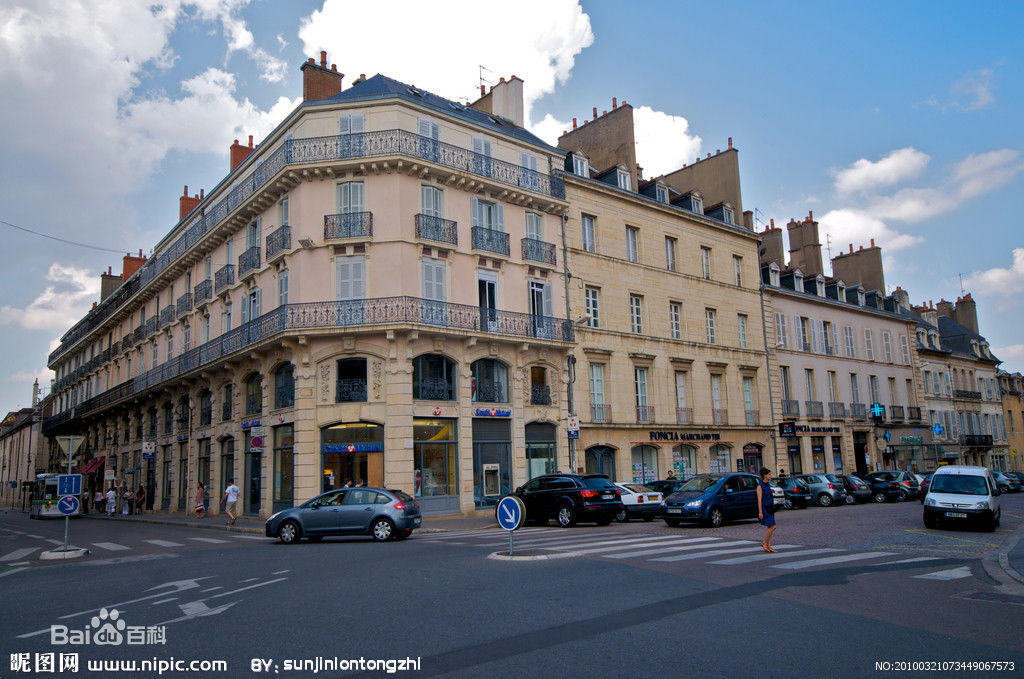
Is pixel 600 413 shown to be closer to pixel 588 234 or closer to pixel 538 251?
pixel 538 251

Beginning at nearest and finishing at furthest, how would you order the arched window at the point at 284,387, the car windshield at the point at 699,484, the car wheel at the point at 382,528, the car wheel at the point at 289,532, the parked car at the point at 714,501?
the car wheel at the point at 382,528
the car wheel at the point at 289,532
the parked car at the point at 714,501
the car windshield at the point at 699,484
the arched window at the point at 284,387

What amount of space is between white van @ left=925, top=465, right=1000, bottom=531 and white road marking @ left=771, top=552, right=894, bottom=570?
622cm

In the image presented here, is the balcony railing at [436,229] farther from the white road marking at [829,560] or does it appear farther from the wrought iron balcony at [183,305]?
the white road marking at [829,560]

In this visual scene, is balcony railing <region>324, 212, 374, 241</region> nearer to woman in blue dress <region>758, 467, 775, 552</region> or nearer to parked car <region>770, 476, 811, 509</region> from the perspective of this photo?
woman in blue dress <region>758, 467, 775, 552</region>

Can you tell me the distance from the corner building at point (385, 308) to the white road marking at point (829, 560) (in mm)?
14230

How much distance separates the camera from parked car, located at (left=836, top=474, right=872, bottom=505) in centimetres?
3091

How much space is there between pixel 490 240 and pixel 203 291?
47.1ft

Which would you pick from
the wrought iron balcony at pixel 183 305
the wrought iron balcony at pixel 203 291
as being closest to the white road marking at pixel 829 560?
the wrought iron balcony at pixel 203 291

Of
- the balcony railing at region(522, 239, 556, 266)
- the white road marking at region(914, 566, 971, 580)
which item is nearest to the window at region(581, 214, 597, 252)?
the balcony railing at region(522, 239, 556, 266)

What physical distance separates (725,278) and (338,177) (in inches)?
821

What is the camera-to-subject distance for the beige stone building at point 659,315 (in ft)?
101

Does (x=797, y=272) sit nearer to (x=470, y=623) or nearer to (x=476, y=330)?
(x=476, y=330)

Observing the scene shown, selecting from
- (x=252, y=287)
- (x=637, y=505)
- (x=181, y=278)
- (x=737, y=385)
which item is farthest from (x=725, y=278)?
(x=181, y=278)

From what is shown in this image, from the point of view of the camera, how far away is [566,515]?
2031 cm
